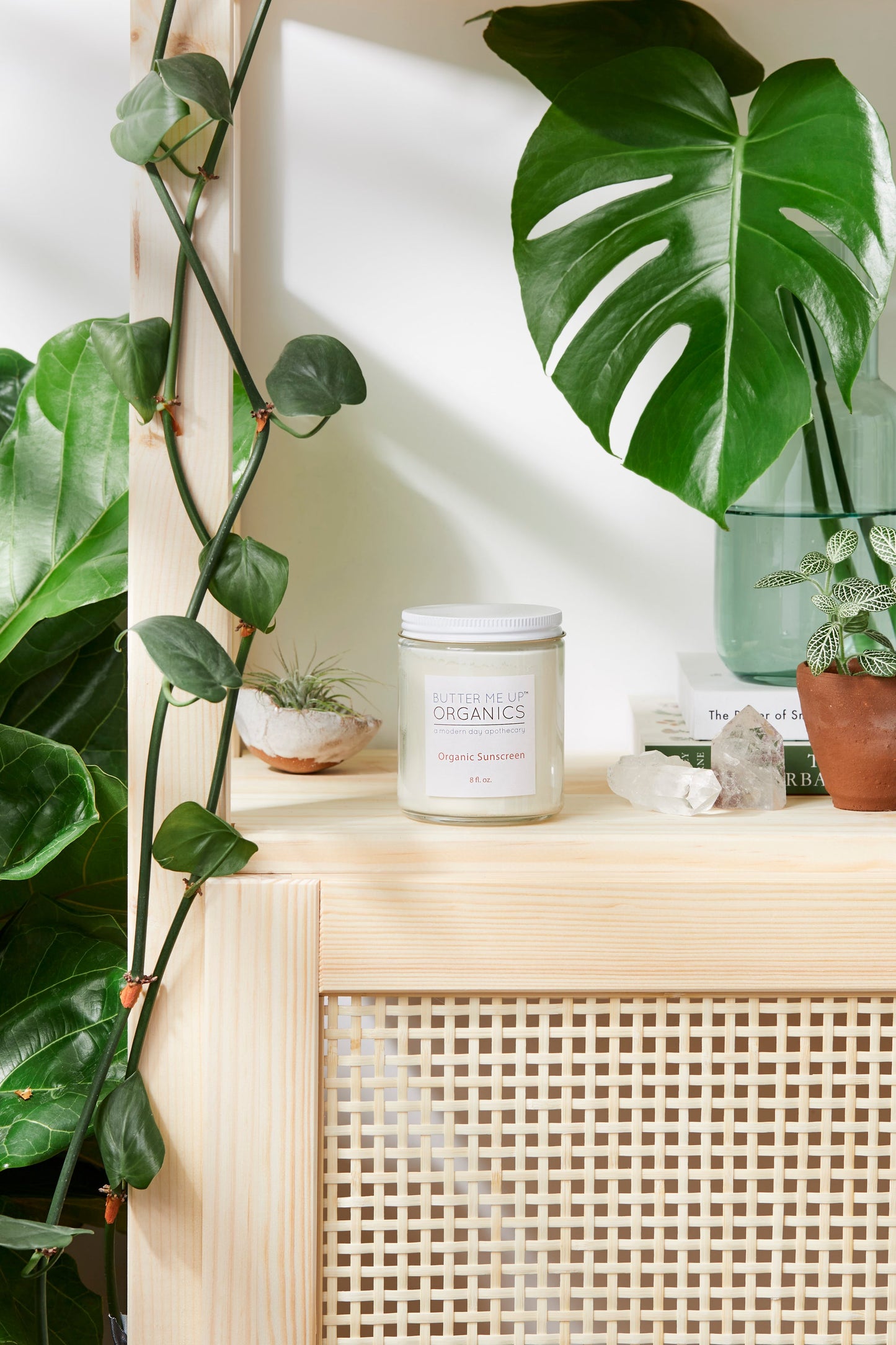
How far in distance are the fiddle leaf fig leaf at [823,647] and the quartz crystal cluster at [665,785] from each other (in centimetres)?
10

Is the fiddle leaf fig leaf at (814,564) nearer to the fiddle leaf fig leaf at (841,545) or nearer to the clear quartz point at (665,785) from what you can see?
the fiddle leaf fig leaf at (841,545)

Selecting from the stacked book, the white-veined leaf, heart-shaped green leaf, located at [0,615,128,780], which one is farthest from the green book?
heart-shaped green leaf, located at [0,615,128,780]

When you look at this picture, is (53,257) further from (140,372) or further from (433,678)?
(433,678)

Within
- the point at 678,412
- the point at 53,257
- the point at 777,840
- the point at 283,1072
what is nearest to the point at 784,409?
the point at 678,412

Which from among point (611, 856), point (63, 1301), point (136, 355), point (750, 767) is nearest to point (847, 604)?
point (750, 767)

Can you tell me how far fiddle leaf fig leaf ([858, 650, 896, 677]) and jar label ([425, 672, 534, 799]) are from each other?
0.22 metres

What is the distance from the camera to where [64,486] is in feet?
2.82

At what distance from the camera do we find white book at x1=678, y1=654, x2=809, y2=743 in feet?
2.78

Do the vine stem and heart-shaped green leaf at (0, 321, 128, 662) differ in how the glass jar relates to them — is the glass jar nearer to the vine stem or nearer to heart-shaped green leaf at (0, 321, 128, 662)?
the vine stem

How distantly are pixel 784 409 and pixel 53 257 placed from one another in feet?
2.23

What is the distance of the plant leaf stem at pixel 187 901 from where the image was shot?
2.24ft

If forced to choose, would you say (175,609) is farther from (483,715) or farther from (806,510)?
(806,510)

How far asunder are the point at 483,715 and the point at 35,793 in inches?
11.5

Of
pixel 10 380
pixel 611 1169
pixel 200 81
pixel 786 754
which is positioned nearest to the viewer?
pixel 200 81
